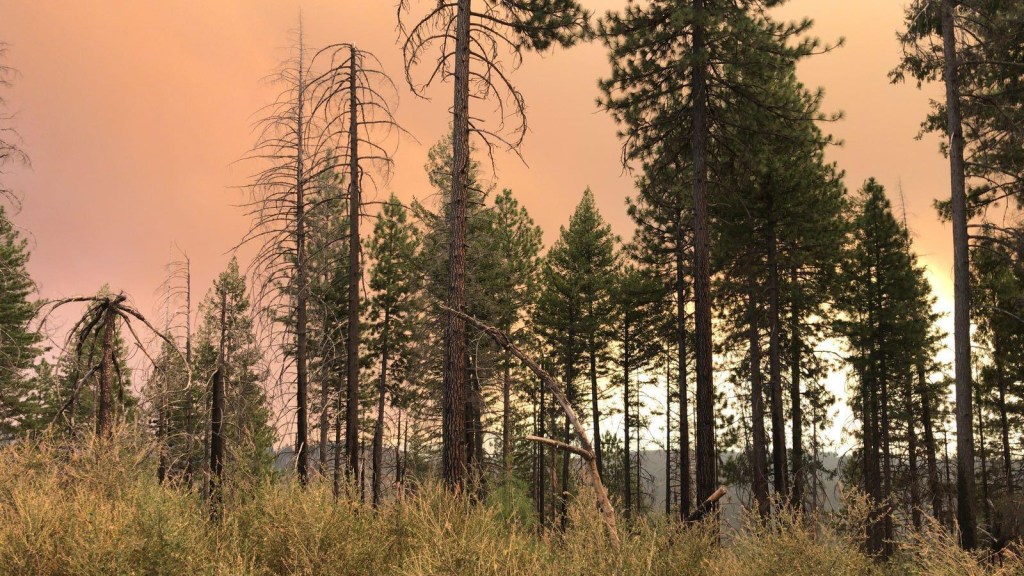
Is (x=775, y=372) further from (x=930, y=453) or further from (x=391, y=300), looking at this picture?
(x=391, y=300)

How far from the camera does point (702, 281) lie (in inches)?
583

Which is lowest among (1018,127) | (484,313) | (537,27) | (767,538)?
(767,538)

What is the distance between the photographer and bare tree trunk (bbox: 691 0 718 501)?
1462 cm

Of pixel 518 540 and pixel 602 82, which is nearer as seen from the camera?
pixel 518 540

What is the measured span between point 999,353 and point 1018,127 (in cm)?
1296

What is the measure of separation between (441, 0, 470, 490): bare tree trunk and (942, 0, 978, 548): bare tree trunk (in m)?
11.4

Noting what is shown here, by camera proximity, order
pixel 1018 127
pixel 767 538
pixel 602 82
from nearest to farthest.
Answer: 1. pixel 767 538
2. pixel 1018 127
3. pixel 602 82

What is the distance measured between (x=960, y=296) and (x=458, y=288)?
11859mm

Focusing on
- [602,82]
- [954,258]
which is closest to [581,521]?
[602,82]

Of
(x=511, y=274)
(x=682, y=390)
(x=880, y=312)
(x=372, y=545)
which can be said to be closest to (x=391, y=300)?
Result: (x=511, y=274)

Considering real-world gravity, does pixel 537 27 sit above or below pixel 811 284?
above

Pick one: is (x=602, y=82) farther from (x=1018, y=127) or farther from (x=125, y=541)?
(x=125, y=541)

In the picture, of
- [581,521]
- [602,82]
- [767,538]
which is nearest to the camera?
Result: [581,521]

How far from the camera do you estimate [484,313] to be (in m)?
28.9
